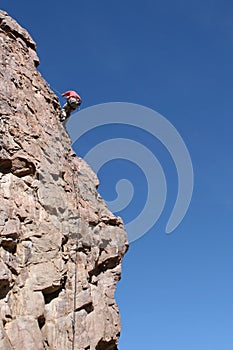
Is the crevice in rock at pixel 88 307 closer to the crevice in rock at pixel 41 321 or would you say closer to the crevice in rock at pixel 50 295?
the crevice in rock at pixel 50 295

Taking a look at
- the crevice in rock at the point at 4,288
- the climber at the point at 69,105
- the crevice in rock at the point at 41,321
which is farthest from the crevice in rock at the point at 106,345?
the climber at the point at 69,105

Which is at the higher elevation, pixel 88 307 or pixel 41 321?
pixel 88 307

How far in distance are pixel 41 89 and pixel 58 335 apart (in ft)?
38.3

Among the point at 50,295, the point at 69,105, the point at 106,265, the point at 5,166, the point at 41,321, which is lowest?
the point at 41,321

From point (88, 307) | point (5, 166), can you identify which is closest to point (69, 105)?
point (5, 166)

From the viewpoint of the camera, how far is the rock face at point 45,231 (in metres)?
20.4

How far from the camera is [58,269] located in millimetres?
21812

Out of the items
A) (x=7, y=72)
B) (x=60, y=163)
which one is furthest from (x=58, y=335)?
(x=7, y=72)

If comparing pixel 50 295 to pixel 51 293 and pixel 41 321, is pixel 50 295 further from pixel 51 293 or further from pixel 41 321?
pixel 41 321

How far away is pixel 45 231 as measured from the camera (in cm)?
2209

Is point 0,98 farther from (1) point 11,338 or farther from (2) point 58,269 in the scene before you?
(1) point 11,338

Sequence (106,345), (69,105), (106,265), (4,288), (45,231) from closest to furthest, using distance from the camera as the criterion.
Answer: (4,288), (45,231), (106,345), (106,265), (69,105)

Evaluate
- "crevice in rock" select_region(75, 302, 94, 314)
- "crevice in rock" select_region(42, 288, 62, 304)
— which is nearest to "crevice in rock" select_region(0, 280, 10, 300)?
"crevice in rock" select_region(42, 288, 62, 304)

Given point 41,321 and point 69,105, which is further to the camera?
point 69,105
